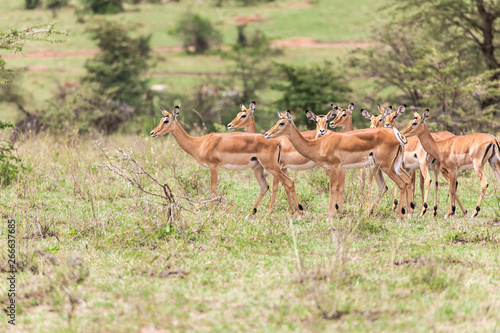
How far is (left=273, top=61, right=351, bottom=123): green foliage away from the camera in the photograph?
19.5 meters

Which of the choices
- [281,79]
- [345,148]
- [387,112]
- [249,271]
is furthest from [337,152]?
[281,79]

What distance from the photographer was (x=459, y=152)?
27.2 feet

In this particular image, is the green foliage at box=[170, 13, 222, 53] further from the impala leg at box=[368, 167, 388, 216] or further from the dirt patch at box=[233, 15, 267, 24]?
the impala leg at box=[368, 167, 388, 216]

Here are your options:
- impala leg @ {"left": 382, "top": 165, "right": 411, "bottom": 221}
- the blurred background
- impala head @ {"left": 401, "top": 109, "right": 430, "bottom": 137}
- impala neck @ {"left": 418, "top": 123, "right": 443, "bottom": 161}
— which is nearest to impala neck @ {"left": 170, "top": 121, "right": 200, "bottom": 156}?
the blurred background

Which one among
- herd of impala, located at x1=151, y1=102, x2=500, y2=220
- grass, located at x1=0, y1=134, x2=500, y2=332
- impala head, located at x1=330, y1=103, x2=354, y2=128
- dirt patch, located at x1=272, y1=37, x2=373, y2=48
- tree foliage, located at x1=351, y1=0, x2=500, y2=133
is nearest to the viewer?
grass, located at x1=0, y1=134, x2=500, y2=332

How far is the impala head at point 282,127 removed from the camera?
311 inches

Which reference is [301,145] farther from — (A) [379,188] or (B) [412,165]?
(B) [412,165]

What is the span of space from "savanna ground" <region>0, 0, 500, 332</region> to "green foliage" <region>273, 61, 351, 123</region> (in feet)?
31.7

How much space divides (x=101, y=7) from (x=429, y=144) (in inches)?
1729

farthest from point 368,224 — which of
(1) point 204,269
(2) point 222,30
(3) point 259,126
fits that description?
(2) point 222,30

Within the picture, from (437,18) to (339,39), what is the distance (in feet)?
72.7

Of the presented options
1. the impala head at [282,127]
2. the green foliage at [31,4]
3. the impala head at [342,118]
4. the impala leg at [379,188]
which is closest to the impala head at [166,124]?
the impala head at [282,127]

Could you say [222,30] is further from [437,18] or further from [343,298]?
[343,298]

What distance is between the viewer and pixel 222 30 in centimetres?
4450
